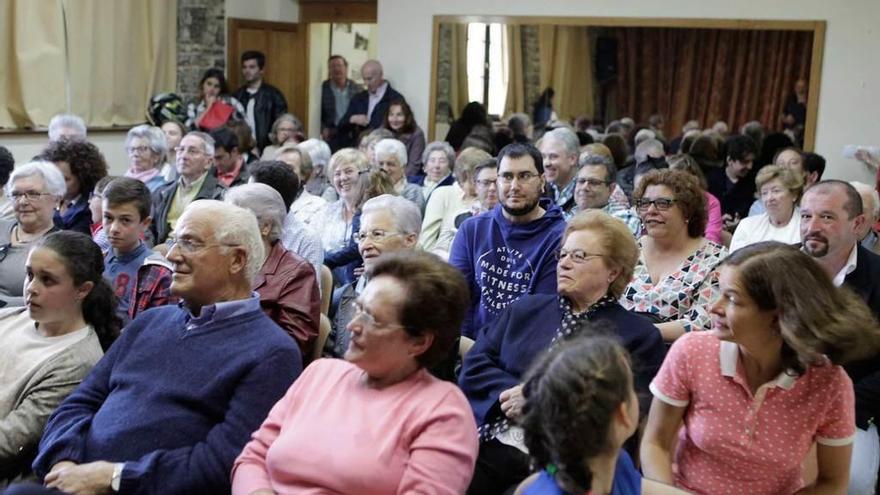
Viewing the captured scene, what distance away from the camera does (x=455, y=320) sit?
2301 millimetres

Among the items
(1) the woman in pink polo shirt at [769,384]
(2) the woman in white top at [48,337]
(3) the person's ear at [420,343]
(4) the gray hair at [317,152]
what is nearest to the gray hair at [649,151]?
(4) the gray hair at [317,152]

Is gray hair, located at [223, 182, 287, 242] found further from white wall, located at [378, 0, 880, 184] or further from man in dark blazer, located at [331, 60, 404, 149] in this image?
white wall, located at [378, 0, 880, 184]

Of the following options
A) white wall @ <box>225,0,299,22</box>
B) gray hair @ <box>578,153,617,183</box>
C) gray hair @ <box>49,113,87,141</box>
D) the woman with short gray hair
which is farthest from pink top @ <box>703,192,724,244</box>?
white wall @ <box>225,0,299,22</box>

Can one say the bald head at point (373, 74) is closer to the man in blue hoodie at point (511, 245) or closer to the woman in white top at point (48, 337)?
the man in blue hoodie at point (511, 245)

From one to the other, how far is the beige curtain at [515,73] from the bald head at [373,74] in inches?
49.7

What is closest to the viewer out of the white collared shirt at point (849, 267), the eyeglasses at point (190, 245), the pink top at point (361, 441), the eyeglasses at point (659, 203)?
the pink top at point (361, 441)

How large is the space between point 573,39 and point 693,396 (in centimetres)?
767

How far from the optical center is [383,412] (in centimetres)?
219

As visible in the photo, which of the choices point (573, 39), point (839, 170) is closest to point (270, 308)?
point (839, 170)

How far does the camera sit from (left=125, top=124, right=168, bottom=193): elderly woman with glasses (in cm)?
589

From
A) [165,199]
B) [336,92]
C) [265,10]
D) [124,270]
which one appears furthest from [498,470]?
[265,10]

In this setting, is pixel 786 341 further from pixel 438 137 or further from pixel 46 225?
pixel 438 137

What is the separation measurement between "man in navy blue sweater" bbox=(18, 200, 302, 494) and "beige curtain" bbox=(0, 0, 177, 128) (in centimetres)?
537

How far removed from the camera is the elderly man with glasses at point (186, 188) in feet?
17.3
